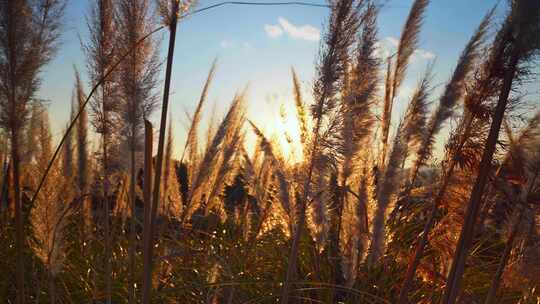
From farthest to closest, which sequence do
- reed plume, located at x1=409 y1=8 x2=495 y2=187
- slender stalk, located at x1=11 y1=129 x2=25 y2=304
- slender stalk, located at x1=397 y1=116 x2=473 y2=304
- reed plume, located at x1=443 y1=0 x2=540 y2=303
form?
reed plume, located at x1=409 y1=8 x2=495 y2=187, slender stalk, located at x1=397 y1=116 x2=473 y2=304, slender stalk, located at x1=11 y1=129 x2=25 y2=304, reed plume, located at x1=443 y1=0 x2=540 y2=303

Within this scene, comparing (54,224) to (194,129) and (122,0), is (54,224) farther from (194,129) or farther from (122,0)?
(194,129)

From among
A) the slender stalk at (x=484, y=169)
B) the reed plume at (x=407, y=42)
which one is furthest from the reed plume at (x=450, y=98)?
the reed plume at (x=407, y=42)

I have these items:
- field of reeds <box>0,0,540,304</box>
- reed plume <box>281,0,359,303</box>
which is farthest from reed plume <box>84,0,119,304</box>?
reed plume <box>281,0,359,303</box>

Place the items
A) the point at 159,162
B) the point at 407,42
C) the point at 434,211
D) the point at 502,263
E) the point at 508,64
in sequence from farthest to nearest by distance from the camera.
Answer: the point at 407,42 → the point at 502,263 → the point at 434,211 → the point at 508,64 → the point at 159,162

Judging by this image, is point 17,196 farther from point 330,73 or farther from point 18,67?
point 330,73

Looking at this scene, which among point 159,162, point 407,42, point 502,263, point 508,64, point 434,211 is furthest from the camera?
point 407,42

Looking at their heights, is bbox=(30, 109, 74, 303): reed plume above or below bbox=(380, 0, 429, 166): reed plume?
below

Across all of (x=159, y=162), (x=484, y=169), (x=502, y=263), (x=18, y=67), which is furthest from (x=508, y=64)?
(x=18, y=67)

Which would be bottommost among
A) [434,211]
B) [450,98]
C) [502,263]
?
[502,263]

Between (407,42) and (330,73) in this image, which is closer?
(330,73)

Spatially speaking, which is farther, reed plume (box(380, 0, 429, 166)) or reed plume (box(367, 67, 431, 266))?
reed plume (box(380, 0, 429, 166))

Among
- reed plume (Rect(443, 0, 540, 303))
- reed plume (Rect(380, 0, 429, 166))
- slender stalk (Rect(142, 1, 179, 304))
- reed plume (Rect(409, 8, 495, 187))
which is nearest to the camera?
slender stalk (Rect(142, 1, 179, 304))

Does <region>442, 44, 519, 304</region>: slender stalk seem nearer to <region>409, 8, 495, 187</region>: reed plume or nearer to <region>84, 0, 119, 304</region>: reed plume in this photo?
<region>409, 8, 495, 187</region>: reed plume

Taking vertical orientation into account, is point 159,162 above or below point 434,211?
above
